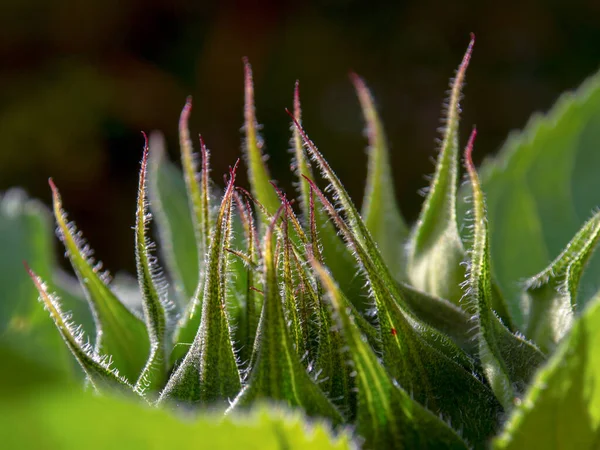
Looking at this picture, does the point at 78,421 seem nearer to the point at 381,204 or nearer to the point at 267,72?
the point at 381,204

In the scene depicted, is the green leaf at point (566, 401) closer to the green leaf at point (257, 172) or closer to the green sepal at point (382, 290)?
the green sepal at point (382, 290)

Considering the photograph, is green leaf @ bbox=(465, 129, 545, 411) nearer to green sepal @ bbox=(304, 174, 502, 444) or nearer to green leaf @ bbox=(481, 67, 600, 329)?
green sepal @ bbox=(304, 174, 502, 444)

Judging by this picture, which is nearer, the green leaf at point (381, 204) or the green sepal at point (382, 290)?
the green sepal at point (382, 290)

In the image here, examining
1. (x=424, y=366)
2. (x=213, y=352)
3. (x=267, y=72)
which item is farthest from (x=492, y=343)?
(x=267, y=72)

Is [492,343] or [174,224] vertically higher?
[174,224]

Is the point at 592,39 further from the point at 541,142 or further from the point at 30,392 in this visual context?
the point at 30,392

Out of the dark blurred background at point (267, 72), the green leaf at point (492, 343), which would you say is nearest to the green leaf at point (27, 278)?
the green leaf at point (492, 343)

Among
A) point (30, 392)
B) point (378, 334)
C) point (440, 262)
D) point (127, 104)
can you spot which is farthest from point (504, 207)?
point (127, 104)
